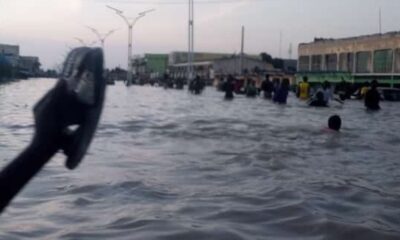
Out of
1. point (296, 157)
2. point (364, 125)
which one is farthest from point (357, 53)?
point (296, 157)

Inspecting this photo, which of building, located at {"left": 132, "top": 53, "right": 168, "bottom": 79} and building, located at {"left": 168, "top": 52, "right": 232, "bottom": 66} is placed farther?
building, located at {"left": 132, "top": 53, "right": 168, "bottom": 79}

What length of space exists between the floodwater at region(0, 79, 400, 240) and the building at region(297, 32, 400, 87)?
3627 cm

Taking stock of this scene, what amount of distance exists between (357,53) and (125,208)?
49097 millimetres

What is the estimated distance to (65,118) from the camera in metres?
2.45

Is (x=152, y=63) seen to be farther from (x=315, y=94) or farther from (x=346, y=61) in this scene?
(x=315, y=94)

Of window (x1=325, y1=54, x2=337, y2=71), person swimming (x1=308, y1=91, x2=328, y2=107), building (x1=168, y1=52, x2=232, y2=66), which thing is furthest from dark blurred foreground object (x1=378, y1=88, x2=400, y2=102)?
building (x1=168, y1=52, x2=232, y2=66)

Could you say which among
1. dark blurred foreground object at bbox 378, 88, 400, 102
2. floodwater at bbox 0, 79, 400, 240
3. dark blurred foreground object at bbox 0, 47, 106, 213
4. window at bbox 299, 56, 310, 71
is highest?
window at bbox 299, 56, 310, 71

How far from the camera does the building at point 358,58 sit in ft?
152

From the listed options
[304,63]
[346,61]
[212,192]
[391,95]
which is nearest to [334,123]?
[212,192]

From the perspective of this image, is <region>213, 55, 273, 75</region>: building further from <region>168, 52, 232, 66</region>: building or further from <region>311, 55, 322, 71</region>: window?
<region>311, 55, 322, 71</region>: window

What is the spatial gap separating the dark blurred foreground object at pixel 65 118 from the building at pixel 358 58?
44.0 meters

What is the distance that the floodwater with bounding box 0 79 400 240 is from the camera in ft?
15.6

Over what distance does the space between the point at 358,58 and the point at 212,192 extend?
48188 mm

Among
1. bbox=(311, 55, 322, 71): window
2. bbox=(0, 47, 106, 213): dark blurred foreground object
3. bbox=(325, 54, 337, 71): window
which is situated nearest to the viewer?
bbox=(0, 47, 106, 213): dark blurred foreground object
